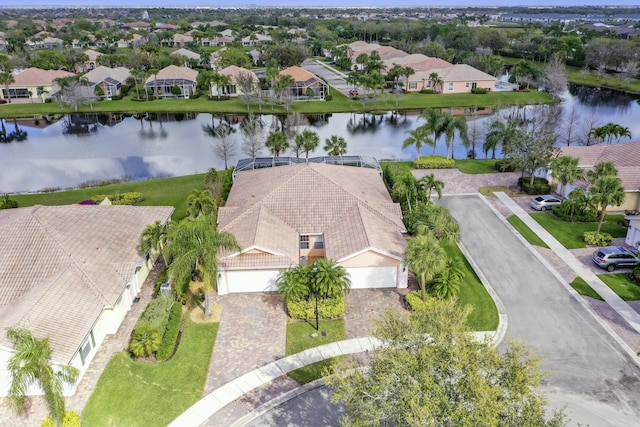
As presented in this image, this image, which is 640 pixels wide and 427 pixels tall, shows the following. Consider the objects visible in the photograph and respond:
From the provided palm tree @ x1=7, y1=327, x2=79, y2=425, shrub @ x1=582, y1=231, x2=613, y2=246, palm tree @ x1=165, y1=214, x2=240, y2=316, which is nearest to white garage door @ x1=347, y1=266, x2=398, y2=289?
palm tree @ x1=165, y1=214, x2=240, y2=316

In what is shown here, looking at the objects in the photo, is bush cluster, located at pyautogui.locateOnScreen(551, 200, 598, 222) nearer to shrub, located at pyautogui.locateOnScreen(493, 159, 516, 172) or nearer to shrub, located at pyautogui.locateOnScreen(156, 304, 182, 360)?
shrub, located at pyautogui.locateOnScreen(493, 159, 516, 172)

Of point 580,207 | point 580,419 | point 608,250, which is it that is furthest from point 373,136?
point 580,419

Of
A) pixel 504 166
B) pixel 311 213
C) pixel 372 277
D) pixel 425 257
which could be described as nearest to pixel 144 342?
pixel 372 277

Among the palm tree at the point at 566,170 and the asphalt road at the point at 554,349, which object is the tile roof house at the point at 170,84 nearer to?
the palm tree at the point at 566,170

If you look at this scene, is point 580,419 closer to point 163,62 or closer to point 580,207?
point 580,207

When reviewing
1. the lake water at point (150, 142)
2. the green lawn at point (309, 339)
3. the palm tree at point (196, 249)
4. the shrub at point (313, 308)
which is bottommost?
the lake water at point (150, 142)

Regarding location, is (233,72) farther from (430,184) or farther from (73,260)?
(73,260)

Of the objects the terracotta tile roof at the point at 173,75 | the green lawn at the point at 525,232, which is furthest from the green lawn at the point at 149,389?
the terracotta tile roof at the point at 173,75
